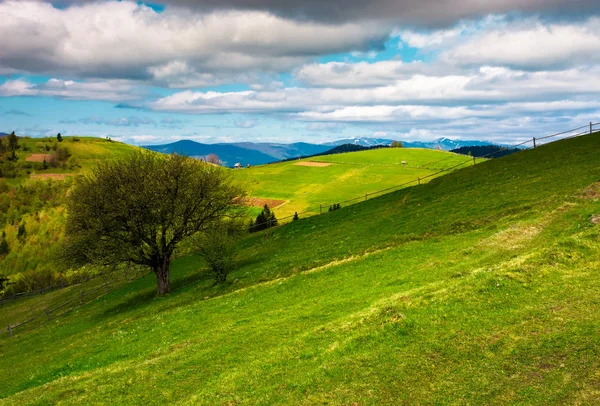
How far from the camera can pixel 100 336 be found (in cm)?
3319

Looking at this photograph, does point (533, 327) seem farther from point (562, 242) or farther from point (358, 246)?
point (358, 246)

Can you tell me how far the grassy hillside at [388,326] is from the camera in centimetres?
1374

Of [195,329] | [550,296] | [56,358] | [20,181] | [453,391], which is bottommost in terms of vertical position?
[56,358]

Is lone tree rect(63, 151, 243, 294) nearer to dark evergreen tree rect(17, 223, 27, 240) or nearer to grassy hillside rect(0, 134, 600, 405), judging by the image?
grassy hillside rect(0, 134, 600, 405)

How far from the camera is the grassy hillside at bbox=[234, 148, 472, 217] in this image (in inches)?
5197

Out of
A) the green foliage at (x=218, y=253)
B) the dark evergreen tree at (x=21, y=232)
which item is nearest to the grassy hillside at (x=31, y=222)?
the dark evergreen tree at (x=21, y=232)

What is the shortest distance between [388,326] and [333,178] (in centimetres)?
14649

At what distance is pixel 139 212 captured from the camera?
4328 cm

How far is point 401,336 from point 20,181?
21806 cm

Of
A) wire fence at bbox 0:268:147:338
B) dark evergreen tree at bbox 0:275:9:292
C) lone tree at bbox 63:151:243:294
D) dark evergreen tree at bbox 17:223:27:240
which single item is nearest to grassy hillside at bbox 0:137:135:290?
dark evergreen tree at bbox 17:223:27:240

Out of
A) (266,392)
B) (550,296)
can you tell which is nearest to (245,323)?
(266,392)

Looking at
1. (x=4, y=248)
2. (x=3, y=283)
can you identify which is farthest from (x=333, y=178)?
(x=4, y=248)

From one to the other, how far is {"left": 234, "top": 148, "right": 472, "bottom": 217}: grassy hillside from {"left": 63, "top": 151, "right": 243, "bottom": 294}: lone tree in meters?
68.6

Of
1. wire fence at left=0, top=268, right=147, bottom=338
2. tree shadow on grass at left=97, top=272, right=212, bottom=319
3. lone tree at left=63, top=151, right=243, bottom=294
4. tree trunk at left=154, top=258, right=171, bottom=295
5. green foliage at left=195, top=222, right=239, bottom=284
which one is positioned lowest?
wire fence at left=0, top=268, right=147, bottom=338
